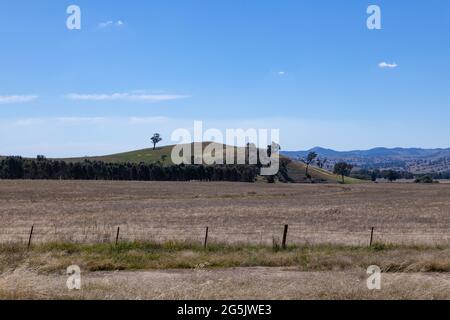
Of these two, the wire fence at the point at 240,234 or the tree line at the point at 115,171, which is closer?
the wire fence at the point at 240,234

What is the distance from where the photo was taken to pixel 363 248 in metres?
19.0

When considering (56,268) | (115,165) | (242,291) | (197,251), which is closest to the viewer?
(242,291)

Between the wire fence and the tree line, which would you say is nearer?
the wire fence

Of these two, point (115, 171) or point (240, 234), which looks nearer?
point (240, 234)

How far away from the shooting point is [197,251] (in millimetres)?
17906
